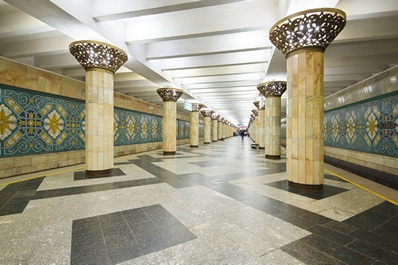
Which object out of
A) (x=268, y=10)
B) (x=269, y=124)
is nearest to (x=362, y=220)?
(x=268, y=10)

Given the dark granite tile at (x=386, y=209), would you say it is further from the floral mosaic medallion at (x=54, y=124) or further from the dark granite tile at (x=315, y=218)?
the floral mosaic medallion at (x=54, y=124)

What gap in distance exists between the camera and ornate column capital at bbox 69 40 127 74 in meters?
5.05

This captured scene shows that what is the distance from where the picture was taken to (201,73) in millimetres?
9133

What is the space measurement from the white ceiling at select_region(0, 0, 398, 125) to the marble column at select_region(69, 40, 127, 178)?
0.54 meters

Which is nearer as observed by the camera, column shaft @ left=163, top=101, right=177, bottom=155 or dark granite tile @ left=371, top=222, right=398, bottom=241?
dark granite tile @ left=371, top=222, right=398, bottom=241

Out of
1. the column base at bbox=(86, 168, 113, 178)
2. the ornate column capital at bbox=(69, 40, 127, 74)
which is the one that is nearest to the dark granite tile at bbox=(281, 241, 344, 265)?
the column base at bbox=(86, 168, 113, 178)

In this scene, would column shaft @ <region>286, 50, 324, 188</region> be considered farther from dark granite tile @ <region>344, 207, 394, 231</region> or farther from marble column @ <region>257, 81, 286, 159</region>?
marble column @ <region>257, 81, 286, 159</region>

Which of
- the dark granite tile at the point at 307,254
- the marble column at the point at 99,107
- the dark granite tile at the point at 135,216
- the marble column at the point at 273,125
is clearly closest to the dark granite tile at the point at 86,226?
the dark granite tile at the point at 135,216

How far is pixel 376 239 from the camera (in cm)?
231

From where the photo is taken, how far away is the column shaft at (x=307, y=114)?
4254mm

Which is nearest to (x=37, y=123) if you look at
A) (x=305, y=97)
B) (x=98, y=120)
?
(x=98, y=120)

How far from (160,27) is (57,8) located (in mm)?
2329

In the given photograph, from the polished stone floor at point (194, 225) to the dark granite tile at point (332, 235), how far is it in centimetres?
1

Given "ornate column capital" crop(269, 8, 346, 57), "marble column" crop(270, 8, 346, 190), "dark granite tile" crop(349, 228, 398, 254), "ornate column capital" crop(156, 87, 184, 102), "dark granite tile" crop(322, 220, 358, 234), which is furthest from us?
"ornate column capital" crop(156, 87, 184, 102)
